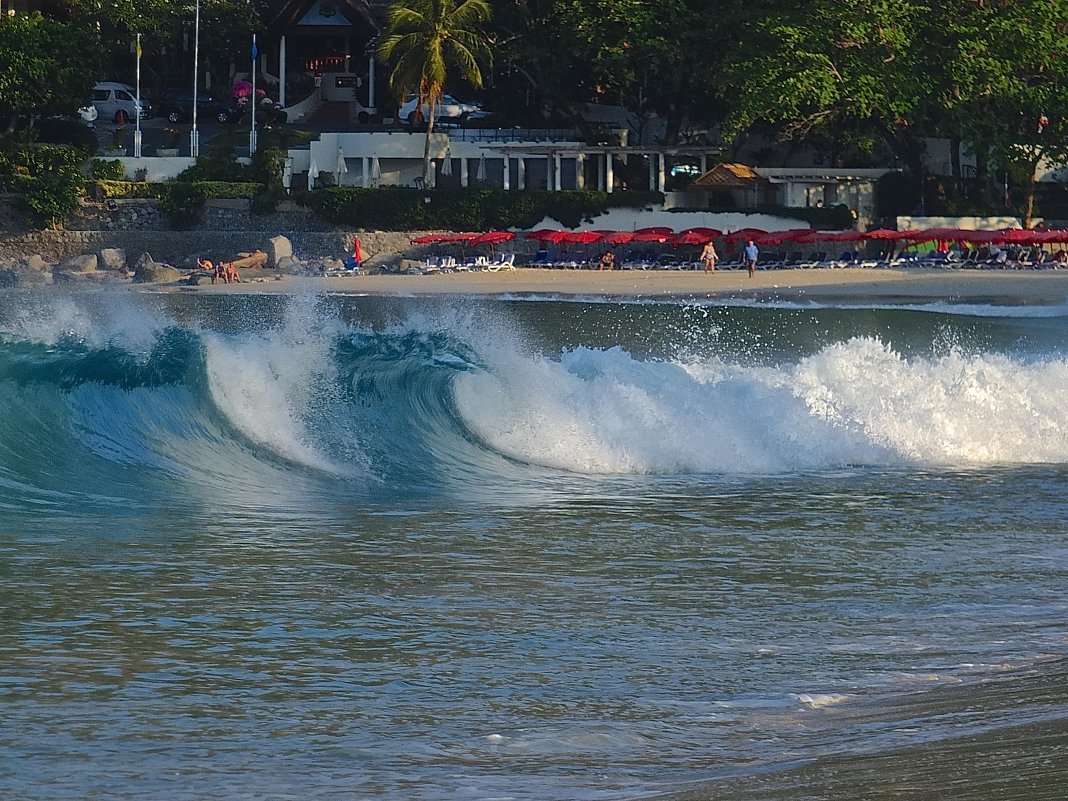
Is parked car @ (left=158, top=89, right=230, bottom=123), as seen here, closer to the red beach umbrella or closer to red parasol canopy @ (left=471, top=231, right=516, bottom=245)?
red parasol canopy @ (left=471, top=231, right=516, bottom=245)

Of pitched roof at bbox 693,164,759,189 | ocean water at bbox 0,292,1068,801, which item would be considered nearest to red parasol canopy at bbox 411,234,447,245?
pitched roof at bbox 693,164,759,189

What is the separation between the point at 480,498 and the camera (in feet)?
41.4

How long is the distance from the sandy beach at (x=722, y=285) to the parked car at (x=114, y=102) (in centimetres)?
1855

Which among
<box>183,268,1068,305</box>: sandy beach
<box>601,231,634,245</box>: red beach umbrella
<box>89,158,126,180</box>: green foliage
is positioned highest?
<box>89,158,126,180</box>: green foliage

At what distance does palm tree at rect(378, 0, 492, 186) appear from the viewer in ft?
182

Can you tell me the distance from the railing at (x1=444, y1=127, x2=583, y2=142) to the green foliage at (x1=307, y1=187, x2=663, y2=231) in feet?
14.7

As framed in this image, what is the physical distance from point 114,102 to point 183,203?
10.8 m

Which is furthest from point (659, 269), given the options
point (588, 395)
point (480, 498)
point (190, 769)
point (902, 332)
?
point (190, 769)

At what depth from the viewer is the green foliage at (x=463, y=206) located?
180 feet

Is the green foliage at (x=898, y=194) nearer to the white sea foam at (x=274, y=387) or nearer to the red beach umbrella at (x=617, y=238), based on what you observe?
the red beach umbrella at (x=617, y=238)

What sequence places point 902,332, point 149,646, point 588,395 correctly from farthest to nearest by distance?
point 902,332
point 588,395
point 149,646

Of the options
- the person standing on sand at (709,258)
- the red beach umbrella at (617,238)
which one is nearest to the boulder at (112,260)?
the red beach umbrella at (617,238)

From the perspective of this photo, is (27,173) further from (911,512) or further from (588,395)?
(911,512)

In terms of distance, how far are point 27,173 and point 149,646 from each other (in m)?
54.3
